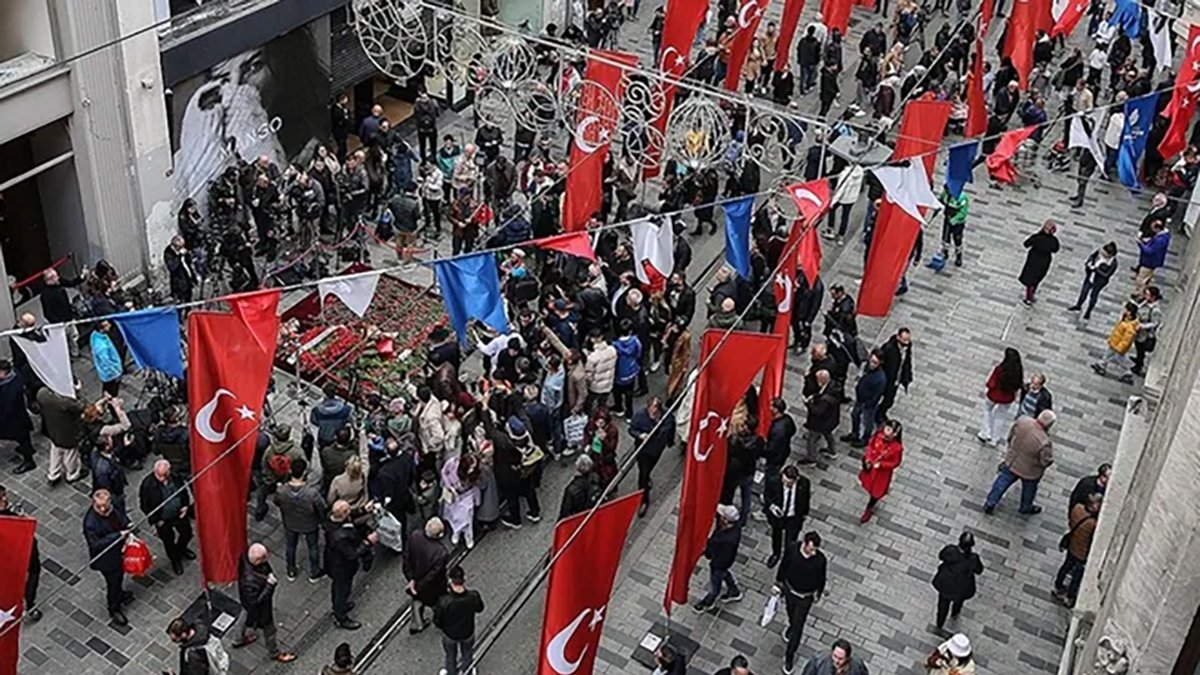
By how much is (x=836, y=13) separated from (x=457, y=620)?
16.6m

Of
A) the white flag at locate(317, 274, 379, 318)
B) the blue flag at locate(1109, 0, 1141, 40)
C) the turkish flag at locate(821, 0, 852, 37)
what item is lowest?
the white flag at locate(317, 274, 379, 318)

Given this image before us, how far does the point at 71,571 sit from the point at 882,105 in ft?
56.7

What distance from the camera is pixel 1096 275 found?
69.5 ft

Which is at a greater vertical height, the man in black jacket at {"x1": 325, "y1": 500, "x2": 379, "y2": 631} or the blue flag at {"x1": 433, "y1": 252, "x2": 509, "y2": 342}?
the blue flag at {"x1": 433, "y1": 252, "x2": 509, "y2": 342}

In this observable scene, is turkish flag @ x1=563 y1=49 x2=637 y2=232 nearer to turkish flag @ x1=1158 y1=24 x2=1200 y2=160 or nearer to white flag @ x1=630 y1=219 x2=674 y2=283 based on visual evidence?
white flag @ x1=630 y1=219 x2=674 y2=283

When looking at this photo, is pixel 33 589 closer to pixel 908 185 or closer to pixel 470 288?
pixel 470 288

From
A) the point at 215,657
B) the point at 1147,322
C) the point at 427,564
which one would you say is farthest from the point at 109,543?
the point at 1147,322

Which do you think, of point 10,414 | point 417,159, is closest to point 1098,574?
point 10,414

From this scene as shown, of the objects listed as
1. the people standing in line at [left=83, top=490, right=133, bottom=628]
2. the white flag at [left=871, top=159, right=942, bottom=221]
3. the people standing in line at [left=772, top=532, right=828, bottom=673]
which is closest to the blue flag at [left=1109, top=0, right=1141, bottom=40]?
the white flag at [left=871, top=159, right=942, bottom=221]

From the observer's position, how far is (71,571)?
15.4 meters

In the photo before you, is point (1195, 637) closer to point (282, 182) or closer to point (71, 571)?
point (71, 571)

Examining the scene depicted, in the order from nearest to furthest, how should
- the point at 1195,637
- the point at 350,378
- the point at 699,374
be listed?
the point at 1195,637 < the point at 699,374 < the point at 350,378

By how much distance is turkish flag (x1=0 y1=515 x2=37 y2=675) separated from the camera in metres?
11.4

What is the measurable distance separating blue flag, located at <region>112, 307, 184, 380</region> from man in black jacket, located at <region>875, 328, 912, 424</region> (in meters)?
9.03
